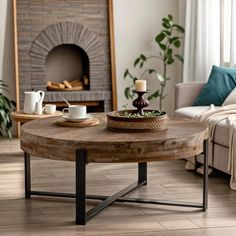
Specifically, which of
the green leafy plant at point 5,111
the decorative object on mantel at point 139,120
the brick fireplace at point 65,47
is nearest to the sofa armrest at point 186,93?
the brick fireplace at point 65,47

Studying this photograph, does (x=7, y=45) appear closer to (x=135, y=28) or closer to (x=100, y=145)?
(x=135, y=28)

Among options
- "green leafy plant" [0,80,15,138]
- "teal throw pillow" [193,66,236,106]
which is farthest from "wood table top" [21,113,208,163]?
"green leafy plant" [0,80,15,138]

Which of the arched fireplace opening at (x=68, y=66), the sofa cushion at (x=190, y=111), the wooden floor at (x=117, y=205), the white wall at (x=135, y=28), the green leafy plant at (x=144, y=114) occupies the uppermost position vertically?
the white wall at (x=135, y=28)

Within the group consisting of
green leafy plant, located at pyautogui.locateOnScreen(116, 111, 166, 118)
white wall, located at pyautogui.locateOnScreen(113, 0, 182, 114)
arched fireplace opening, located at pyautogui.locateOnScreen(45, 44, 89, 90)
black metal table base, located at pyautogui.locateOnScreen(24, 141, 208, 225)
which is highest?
white wall, located at pyautogui.locateOnScreen(113, 0, 182, 114)

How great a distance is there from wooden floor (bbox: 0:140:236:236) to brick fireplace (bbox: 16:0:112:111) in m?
1.59

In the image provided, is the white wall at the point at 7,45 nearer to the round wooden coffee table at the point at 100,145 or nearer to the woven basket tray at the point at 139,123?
the round wooden coffee table at the point at 100,145

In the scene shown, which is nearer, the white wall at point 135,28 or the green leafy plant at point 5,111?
the green leafy plant at point 5,111

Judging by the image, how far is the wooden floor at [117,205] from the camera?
3266 millimetres

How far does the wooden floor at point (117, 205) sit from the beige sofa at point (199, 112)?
143mm

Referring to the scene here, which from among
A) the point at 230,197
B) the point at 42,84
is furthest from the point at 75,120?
the point at 42,84

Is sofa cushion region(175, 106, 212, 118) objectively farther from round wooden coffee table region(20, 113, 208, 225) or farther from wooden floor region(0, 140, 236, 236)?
round wooden coffee table region(20, 113, 208, 225)

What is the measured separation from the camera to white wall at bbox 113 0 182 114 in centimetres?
668

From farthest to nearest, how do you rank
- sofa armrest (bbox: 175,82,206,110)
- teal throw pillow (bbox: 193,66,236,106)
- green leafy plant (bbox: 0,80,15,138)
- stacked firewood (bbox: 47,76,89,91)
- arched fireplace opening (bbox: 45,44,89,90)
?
1. arched fireplace opening (bbox: 45,44,89,90)
2. stacked firewood (bbox: 47,76,89,91)
3. green leafy plant (bbox: 0,80,15,138)
4. sofa armrest (bbox: 175,82,206,110)
5. teal throw pillow (bbox: 193,66,236,106)

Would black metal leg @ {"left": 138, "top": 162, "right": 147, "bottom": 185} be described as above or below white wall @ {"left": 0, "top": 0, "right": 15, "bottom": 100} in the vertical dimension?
below
